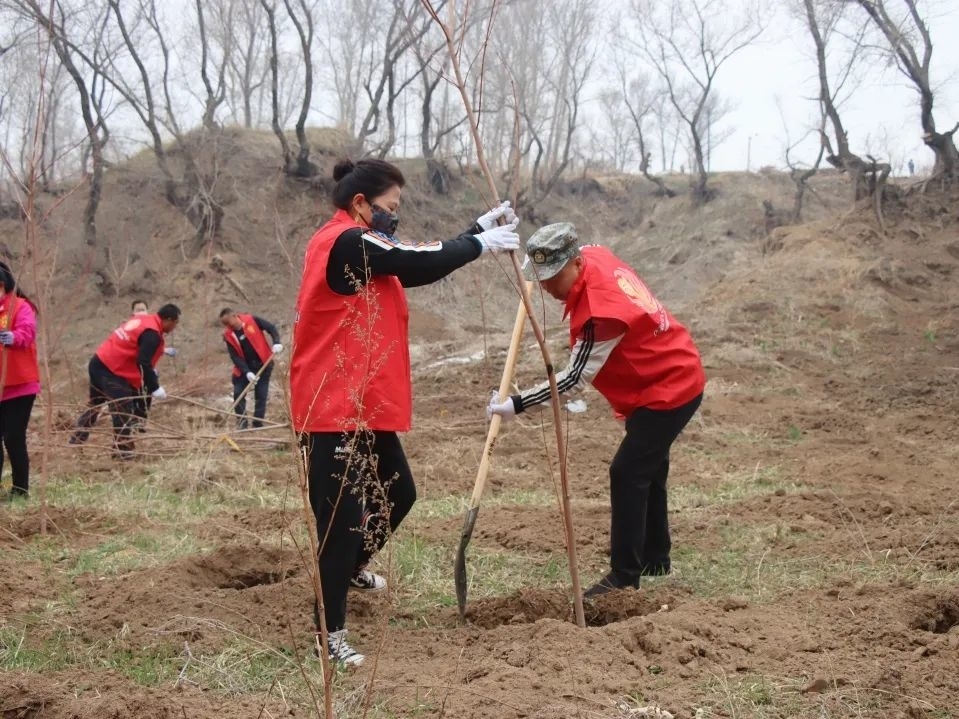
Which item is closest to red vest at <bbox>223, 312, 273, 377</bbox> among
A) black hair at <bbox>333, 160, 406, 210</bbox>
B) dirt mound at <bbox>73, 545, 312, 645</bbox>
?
dirt mound at <bbox>73, 545, 312, 645</bbox>

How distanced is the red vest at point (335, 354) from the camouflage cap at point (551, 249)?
2.14 ft

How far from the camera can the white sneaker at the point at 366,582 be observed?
151 inches

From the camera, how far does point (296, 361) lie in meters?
3.23

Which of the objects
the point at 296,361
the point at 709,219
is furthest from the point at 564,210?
the point at 296,361

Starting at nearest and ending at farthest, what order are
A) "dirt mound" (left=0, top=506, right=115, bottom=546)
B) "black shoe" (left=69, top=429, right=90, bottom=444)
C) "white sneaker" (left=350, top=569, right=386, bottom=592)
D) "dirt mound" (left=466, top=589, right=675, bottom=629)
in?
"dirt mound" (left=466, top=589, right=675, bottom=629) < "white sneaker" (left=350, top=569, right=386, bottom=592) < "dirt mound" (left=0, top=506, right=115, bottom=546) < "black shoe" (left=69, top=429, right=90, bottom=444)

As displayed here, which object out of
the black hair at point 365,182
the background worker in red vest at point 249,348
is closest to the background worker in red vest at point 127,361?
the background worker in red vest at point 249,348

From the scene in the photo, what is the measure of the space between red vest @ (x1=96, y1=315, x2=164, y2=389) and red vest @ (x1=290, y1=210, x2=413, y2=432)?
5569 millimetres

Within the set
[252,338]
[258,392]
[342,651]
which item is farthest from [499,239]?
[252,338]

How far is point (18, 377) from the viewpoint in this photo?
6.02 m

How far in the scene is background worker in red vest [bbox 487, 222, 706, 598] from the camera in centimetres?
361

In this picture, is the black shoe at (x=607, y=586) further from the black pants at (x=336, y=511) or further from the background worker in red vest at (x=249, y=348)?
the background worker in red vest at (x=249, y=348)

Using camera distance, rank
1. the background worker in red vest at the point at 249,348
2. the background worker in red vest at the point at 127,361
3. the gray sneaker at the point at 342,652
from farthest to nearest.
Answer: the background worker in red vest at the point at 249,348 → the background worker in red vest at the point at 127,361 → the gray sneaker at the point at 342,652

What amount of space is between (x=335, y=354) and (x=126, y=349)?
5.83 metres

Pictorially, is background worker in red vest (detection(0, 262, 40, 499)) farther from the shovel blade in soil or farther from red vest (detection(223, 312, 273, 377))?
red vest (detection(223, 312, 273, 377))
